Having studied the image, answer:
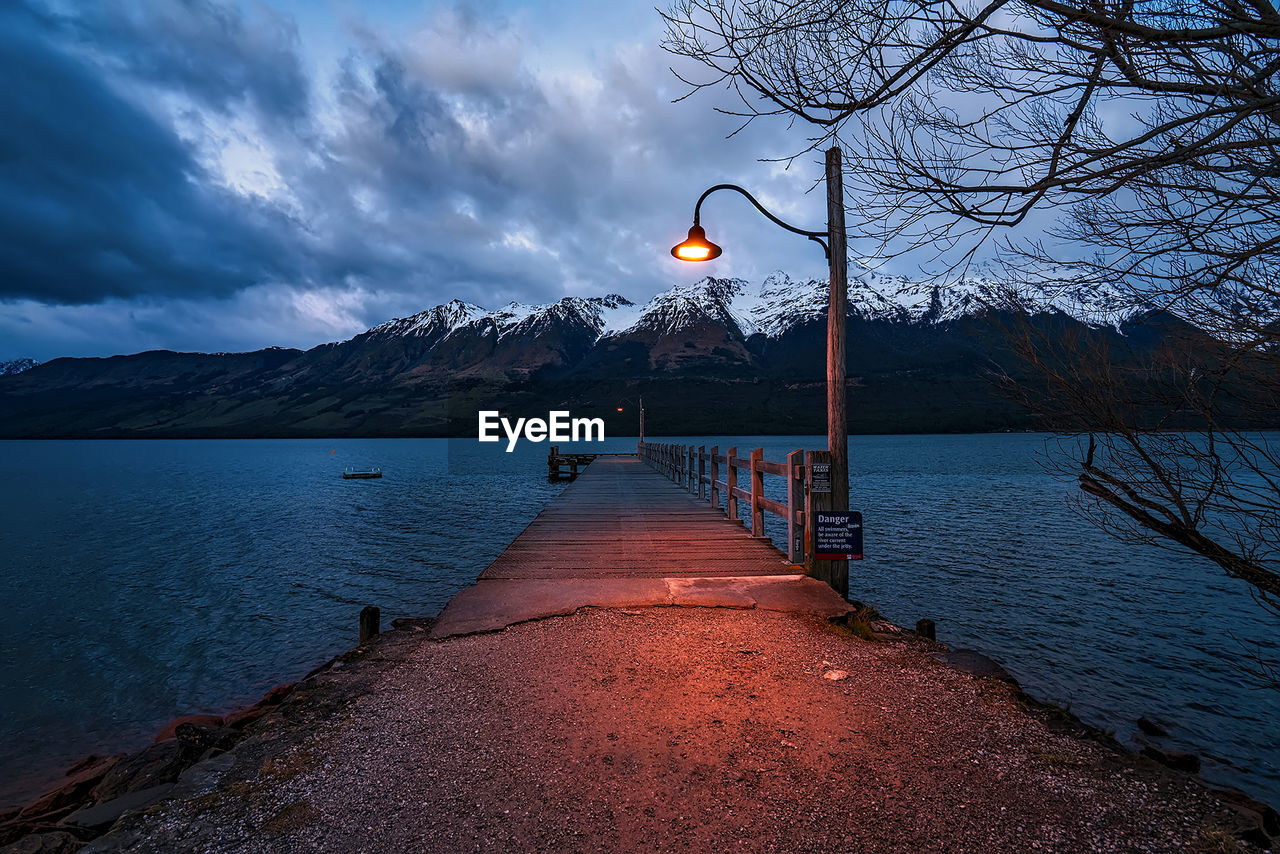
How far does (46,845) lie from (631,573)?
574 cm

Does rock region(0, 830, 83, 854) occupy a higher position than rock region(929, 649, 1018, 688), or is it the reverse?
rock region(929, 649, 1018, 688)

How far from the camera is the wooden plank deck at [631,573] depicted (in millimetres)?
6598

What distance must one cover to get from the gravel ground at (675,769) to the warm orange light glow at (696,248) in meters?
5.27

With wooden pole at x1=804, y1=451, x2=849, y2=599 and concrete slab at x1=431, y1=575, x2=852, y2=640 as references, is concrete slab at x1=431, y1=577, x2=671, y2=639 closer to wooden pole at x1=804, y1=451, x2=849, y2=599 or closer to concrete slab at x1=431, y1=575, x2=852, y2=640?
concrete slab at x1=431, y1=575, x2=852, y2=640

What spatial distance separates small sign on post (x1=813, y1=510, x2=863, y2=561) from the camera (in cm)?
693

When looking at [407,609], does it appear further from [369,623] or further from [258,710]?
[369,623]

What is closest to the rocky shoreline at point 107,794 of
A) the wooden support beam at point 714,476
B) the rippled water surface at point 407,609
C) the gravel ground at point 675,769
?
the gravel ground at point 675,769

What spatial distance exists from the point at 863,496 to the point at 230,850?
36684 mm

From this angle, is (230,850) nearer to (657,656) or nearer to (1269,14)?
(657,656)

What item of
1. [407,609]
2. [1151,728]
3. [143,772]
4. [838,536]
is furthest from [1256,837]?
[407,609]

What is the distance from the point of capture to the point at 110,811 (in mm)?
4020

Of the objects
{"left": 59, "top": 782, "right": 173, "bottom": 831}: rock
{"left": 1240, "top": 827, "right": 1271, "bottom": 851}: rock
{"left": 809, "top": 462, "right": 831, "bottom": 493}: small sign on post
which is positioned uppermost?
{"left": 809, "top": 462, "right": 831, "bottom": 493}: small sign on post

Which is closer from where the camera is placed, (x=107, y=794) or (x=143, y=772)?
(x=107, y=794)

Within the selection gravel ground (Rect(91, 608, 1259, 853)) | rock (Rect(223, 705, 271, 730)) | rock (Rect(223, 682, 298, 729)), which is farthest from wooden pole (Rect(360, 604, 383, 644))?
gravel ground (Rect(91, 608, 1259, 853))
